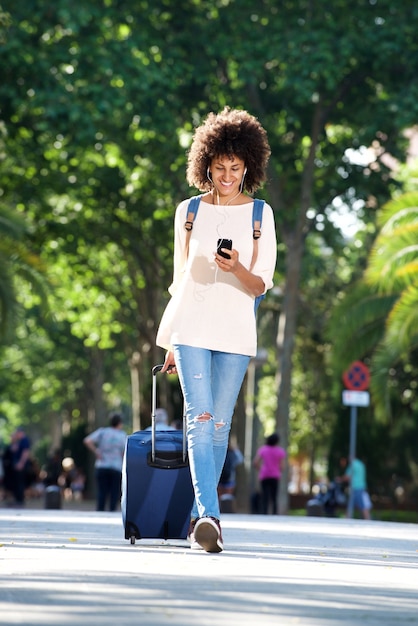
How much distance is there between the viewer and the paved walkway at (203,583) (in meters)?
5.08

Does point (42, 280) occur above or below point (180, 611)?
above

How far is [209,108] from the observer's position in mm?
29375

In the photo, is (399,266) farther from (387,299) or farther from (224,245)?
(224,245)

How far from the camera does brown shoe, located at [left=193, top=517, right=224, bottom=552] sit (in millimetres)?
7719

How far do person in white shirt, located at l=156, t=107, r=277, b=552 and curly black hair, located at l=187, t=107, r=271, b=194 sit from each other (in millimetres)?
13

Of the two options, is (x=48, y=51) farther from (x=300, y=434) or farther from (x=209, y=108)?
(x=300, y=434)

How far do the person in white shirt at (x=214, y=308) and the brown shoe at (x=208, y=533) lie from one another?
103 mm

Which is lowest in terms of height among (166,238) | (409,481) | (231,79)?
(409,481)

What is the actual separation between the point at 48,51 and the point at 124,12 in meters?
2.61

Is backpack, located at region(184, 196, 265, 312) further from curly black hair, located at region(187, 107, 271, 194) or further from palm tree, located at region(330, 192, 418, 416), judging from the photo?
palm tree, located at region(330, 192, 418, 416)

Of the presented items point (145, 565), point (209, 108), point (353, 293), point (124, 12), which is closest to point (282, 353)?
point (353, 293)

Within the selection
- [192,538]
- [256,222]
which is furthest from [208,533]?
[256,222]

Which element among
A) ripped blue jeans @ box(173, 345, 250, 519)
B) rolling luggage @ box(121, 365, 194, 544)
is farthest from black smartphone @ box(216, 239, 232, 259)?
rolling luggage @ box(121, 365, 194, 544)

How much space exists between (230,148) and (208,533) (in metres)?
1.96
